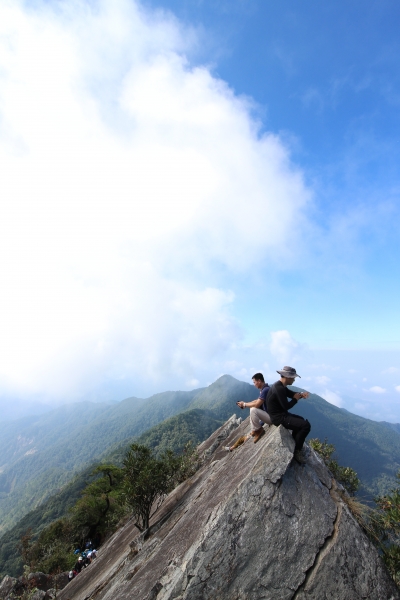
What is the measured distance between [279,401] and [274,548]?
4489mm

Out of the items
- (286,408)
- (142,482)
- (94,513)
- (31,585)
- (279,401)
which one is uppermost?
(279,401)

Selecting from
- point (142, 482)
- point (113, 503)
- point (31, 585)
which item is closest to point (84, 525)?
point (113, 503)

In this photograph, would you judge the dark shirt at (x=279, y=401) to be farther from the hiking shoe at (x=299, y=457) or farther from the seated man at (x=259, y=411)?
the seated man at (x=259, y=411)

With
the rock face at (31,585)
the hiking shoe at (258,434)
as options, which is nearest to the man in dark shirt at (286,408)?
the hiking shoe at (258,434)

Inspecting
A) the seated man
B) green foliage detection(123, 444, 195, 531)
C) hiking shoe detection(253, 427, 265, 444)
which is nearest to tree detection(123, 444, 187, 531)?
green foliage detection(123, 444, 195, 531)

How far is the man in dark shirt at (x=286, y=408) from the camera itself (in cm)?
1027

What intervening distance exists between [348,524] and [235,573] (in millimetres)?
4222

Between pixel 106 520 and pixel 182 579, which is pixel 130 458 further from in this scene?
pixel 106 520

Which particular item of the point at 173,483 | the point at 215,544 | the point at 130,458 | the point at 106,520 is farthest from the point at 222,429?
the point at 106,520

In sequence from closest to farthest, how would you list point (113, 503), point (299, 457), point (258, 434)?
point (299, 457)
point (258, 434)
point (113, 503)

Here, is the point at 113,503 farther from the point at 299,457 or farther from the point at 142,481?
the point at 299,457

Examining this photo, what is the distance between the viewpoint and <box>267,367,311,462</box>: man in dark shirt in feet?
33.7

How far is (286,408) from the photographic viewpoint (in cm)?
1049

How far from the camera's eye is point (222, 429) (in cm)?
2969
